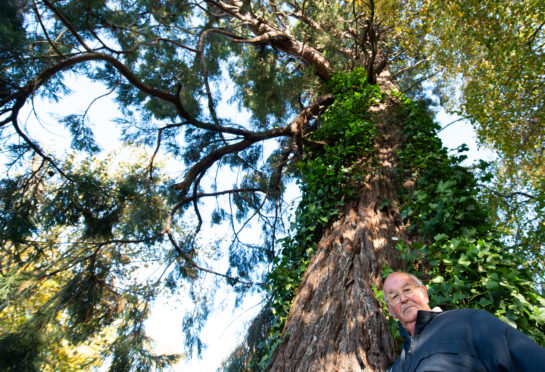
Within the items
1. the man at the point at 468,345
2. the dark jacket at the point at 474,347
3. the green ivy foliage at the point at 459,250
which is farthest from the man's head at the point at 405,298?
the green ivy foliage at the point at 459,250

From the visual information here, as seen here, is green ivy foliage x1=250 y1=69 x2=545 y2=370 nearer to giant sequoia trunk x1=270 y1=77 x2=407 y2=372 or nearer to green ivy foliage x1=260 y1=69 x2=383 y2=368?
green ivy foliage x1=260 y1=69 x2=383 y2=368

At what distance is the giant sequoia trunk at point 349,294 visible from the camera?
190 centimetres

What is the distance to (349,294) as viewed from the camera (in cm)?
228

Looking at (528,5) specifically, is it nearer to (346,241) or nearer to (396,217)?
(396,217)

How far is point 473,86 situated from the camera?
5.12 m

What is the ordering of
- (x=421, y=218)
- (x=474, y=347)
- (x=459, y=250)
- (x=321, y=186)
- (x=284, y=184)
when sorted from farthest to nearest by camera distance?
(x=284, y=184)
(x=321, y=186)
(x=421, y=218)
(x=459, y=250)
(x=474, y=347)

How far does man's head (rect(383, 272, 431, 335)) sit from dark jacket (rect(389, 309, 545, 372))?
7.0 inches

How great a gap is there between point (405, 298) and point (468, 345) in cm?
42

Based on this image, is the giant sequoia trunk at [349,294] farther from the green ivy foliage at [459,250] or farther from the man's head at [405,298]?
the man's head at [405,298]

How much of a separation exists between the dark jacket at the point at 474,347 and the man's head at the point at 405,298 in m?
0.18

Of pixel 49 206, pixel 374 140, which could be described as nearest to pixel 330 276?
pixel 374 140

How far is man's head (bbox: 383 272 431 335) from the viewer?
1522 millimetres

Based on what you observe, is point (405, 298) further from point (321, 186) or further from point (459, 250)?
point (321, 186)

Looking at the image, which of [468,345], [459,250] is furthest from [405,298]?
[459,250]
